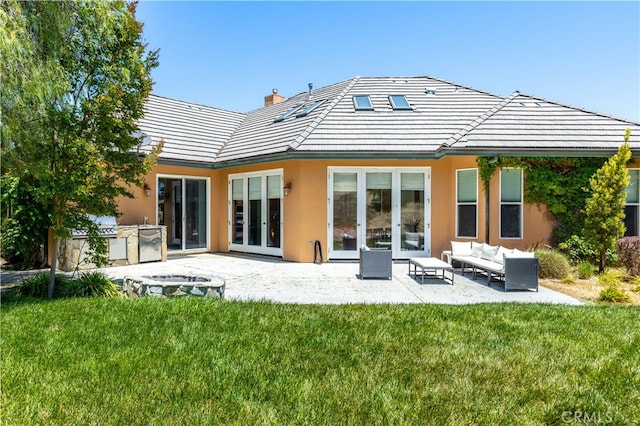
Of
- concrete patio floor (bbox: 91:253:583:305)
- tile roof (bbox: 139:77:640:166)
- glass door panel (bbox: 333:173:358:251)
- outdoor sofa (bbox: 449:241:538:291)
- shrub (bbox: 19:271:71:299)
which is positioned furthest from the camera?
glass door panel (bbox: 333:173:358:251)

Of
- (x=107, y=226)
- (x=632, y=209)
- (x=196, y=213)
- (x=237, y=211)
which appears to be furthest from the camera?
(x=196, y=213)

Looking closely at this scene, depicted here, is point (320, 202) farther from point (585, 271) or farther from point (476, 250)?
point (585, 271)

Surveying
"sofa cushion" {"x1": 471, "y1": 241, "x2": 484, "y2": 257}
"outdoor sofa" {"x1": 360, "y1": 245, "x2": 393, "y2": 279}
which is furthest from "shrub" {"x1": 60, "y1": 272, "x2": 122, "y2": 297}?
"sofa cushion" {"x1": 471, "y1": 241, "x2": 484, "y2": 257}

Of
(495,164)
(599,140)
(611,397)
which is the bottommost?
(611,397)

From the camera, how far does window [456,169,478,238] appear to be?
11281 mm

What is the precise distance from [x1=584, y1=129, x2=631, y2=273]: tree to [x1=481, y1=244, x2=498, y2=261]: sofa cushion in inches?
99.5

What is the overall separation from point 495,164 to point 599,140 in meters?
3.15

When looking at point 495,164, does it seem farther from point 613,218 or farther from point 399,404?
point 399,404

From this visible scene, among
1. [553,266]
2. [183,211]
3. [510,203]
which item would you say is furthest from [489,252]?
[183,211]

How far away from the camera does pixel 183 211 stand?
44.2 ft

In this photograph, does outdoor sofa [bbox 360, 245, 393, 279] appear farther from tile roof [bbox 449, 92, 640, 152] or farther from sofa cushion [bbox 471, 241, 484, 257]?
tile roof [bbox 449, 92, 640, 152]

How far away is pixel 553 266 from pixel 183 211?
12.1m

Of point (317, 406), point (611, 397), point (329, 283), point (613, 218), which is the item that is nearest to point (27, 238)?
point (329, 283)

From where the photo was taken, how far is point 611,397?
11.1 feet
